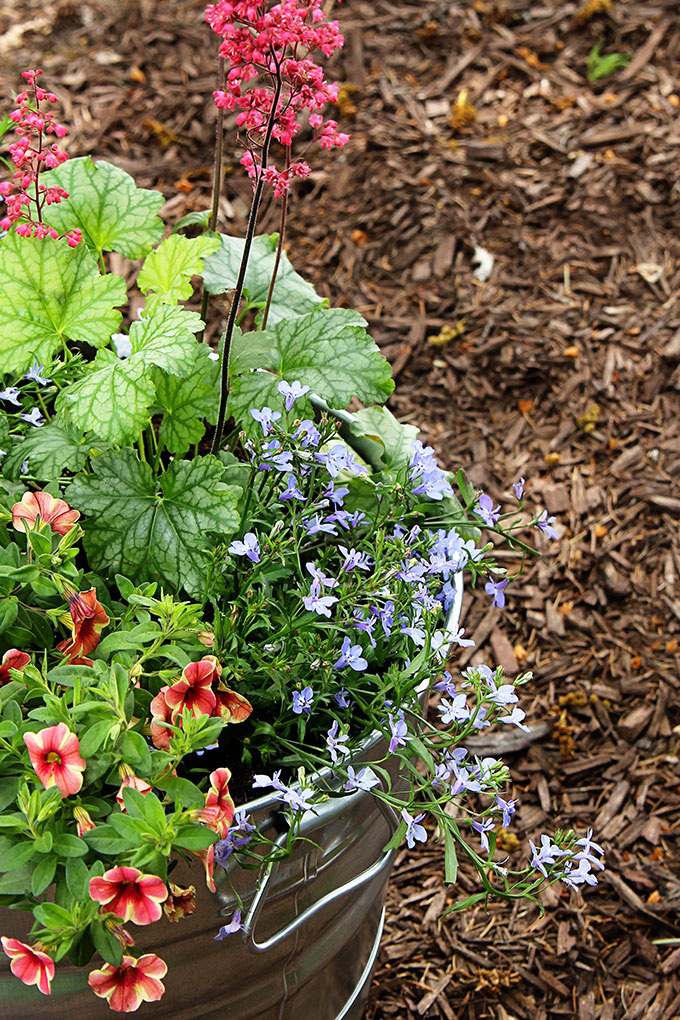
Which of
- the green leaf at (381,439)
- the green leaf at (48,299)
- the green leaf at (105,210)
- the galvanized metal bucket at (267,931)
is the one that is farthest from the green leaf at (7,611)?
the green leaf at (105,210)

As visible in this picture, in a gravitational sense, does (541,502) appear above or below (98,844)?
below

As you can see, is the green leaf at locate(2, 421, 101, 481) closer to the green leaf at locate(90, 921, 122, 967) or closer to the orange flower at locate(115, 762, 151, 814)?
the orange flower at locate(115, 762, 151, 814)

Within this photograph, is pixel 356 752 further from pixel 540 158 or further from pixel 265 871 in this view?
pixel 540 158

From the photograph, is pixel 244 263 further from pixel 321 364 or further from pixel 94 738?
pixel 94 738

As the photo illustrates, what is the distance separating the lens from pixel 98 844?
904 mm

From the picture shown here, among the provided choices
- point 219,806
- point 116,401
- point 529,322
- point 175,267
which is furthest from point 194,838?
point 529,322

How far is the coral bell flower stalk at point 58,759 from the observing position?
90 cm

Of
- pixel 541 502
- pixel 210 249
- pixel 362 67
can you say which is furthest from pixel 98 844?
pixel 362 67

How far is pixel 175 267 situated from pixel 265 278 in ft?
0.64

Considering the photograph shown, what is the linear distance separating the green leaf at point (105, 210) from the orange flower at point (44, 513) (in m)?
0.54

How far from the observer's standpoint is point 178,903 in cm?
94

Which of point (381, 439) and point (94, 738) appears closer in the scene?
point (94, 738)

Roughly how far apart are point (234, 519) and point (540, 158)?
206 centimetres

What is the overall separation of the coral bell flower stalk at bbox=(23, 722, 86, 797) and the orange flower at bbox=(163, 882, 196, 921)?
135 millimetres
